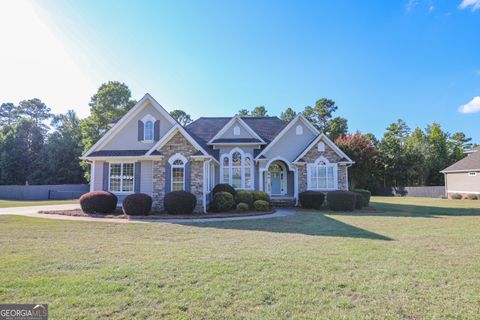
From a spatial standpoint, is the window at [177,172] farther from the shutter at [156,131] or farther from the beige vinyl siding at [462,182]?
the beige vinyl siding at [462,182]

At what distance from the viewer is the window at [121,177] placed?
17422mm

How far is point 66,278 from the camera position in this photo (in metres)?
4.96

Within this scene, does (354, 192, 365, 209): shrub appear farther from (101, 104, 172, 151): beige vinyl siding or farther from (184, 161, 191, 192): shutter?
(101, 104, 172, 151): beige vinyl siding

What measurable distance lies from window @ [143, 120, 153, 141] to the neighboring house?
33.7 metres

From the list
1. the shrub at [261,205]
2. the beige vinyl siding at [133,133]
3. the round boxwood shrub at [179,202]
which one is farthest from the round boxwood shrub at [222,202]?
the beige vinyl siding at [133,133]

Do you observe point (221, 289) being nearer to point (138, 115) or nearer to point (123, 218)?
point (123, 218)

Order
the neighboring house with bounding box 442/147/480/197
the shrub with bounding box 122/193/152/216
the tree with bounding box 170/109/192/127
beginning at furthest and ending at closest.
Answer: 1. the tree with bounding box 170/109/192/127
2. the neighboring house with bounding box 442/147/480/197
3. the shrub with bounding box 122/193/152/216

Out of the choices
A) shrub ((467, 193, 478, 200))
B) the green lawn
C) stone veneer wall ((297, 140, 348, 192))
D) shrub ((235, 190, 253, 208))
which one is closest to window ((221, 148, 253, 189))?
shrub ((235, 190, 253, 208))

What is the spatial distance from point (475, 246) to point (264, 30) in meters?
14.5

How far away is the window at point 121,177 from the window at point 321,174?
12.5m

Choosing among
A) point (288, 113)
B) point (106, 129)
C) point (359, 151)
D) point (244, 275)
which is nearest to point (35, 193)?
point (106, 129)

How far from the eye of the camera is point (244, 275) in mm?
5164

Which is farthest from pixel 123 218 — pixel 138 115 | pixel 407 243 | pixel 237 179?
pixel 407 243

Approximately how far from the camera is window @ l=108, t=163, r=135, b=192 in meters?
17.4
